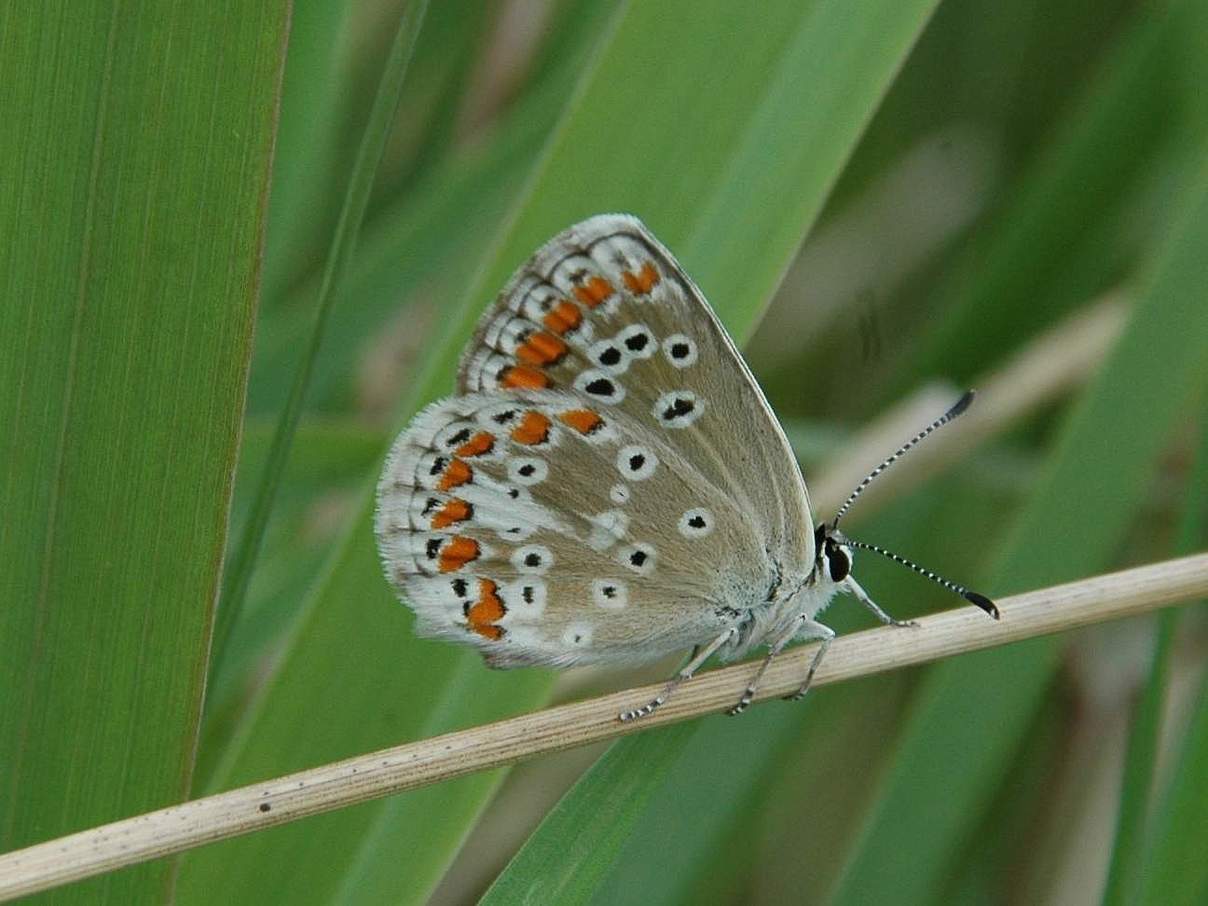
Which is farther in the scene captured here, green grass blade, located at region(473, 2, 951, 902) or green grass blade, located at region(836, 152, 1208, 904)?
green grass blade, located at region(836, 152, 1208, 904)

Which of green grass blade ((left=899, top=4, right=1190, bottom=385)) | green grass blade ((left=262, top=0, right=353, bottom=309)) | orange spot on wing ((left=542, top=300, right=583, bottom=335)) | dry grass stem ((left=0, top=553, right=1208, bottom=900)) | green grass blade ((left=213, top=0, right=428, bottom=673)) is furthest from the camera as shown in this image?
green grass blade ((left=899, top=4, right=1190, bottom=385))

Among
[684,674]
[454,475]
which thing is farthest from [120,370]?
[684,674]

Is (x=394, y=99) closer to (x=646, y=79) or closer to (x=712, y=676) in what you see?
(x=646, y=79)

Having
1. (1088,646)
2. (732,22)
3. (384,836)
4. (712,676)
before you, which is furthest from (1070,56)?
(384,836)

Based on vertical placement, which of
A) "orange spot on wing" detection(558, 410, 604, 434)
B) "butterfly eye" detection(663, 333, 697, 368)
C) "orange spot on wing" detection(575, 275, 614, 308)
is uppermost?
"orange spot on wing" detection(575, 275, 614, 308)

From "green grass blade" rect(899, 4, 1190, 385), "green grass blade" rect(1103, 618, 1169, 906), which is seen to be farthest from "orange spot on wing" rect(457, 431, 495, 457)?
"green grass blade" rect(899, 4, 1190, 385)

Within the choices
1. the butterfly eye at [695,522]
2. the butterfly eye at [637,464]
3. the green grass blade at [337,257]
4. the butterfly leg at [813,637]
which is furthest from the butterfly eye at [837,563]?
the green grass blade at [337,257]

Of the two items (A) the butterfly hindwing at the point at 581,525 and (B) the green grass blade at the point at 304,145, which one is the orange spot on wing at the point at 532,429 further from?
(B) the green grass blade at the point at 304,145

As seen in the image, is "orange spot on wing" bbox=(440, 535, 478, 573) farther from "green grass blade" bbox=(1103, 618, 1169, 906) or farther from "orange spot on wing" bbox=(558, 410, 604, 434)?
"green grass blade" bbox=(1103, 618, 1169, 906)
